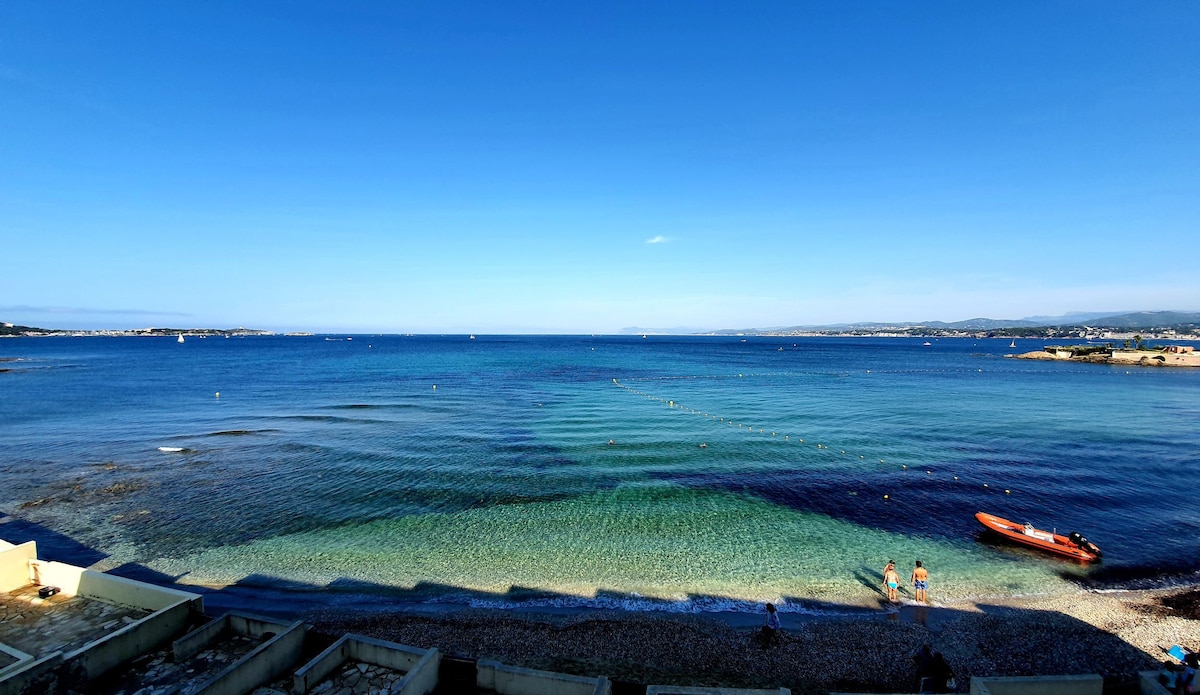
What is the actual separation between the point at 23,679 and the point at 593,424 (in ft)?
108

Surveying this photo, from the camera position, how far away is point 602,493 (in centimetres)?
2475

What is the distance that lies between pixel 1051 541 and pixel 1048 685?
12389 mm

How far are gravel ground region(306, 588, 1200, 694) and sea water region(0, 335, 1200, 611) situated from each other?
1.27m

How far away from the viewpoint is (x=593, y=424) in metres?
40.5

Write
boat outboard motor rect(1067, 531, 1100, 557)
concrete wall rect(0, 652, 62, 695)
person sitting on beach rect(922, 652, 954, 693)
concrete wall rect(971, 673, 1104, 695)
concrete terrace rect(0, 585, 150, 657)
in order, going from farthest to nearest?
boat outboard motor rect(1067, 531, 1100, 557) < person sitting on beach rect(922, 652, 954, 693) < concrete terrace rect(0, 585, 150, 657) < concrete wall rect(971, 673, 1104, 695) < concrete wall rect(0, 652, 62, 695)

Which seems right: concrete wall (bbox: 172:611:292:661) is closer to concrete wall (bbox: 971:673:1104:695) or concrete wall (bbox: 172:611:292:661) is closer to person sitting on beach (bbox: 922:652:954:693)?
concrete wall (bbox: 971:673:1104:695)

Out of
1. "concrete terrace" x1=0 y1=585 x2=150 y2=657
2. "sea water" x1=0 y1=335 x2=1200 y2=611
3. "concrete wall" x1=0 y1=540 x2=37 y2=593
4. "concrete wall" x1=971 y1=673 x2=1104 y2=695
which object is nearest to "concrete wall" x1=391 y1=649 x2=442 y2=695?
"sea water" x1=0 y1=335 x2=1200 y2=611

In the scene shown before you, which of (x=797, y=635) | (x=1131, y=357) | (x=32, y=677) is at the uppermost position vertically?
(x=1131, y=357)

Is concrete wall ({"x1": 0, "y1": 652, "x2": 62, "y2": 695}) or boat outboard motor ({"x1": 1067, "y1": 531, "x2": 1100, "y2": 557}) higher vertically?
concrete wall ({"x1": 0, "y1": 652, "x2": 62, "y2": 695})

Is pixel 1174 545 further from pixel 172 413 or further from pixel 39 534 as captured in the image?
pixel 172 413

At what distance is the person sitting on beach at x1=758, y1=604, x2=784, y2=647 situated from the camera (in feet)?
43.9

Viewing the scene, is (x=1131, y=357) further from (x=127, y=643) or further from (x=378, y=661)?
(x=127, y=643)

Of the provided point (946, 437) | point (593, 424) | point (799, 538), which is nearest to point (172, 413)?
point (593, 424)

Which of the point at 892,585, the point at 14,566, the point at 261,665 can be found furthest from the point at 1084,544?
the point at 14,566
